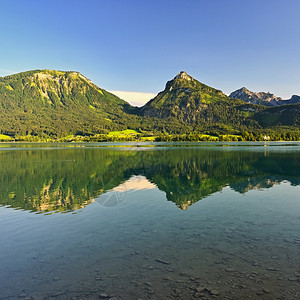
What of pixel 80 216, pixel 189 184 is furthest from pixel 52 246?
pixel 189 184

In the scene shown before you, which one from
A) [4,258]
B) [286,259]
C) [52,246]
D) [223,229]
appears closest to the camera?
[286,259]

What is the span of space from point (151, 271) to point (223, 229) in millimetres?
9912

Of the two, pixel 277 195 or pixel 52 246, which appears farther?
pixel 277 195

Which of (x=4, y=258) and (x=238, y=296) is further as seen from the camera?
(x=4, y=258)

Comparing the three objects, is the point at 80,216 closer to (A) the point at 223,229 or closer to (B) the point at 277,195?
(A) the point at 223,229

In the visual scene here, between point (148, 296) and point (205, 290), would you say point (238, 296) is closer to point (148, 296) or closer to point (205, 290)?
point (205, 290)

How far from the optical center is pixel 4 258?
17.4 m

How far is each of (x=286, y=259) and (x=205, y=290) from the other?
271 inches

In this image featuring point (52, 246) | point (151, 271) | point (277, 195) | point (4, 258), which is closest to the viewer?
point (151, 271)

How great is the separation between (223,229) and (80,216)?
51.4ft

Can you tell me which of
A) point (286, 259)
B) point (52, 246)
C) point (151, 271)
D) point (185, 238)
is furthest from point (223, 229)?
point (52, 246)

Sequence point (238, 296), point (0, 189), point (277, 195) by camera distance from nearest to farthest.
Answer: point (238, 296) < point (277, 195) < point (0, 189)

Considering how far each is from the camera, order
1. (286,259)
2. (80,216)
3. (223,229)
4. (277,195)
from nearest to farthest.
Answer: (286,259) < (223,229) < (80,216) < (277,195)

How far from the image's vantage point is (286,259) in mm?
15867
